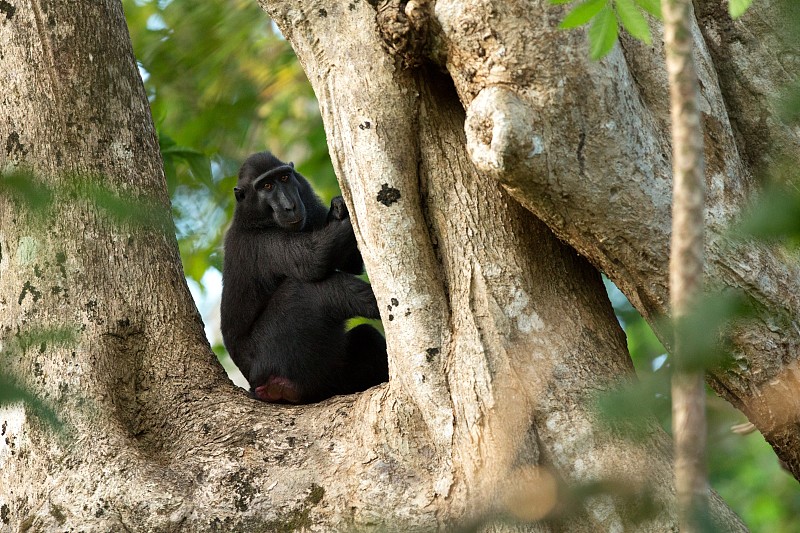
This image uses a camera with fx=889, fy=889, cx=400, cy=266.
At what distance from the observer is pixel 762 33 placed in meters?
3.63

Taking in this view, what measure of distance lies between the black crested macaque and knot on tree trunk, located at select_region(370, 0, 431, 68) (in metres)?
1.77

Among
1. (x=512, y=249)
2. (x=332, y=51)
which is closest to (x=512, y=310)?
(x=512, y=249)

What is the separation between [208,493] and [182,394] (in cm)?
61

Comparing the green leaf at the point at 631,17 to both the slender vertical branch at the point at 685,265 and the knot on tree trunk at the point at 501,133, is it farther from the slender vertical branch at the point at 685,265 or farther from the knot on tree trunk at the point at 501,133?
the slender vertical branch at the point at 685,265

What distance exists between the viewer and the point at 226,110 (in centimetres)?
811

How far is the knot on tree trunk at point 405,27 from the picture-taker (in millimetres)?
3217

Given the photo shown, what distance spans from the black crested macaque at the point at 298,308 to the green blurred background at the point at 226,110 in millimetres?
1444

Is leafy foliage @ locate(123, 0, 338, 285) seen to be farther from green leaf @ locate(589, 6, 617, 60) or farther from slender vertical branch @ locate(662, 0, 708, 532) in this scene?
slender vertical branch @ locate(662, 0, 708, 532)

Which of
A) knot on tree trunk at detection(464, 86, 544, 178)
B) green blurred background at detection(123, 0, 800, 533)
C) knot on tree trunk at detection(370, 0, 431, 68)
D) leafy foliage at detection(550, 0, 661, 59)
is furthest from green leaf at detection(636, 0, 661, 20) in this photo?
green blurred background at detection(123, 0, 800, 533)

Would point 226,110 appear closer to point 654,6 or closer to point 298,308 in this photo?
point 298,308

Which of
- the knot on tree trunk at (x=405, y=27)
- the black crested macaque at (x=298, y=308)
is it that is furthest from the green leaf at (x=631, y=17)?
the black crested macaque at (x=298, y=308)

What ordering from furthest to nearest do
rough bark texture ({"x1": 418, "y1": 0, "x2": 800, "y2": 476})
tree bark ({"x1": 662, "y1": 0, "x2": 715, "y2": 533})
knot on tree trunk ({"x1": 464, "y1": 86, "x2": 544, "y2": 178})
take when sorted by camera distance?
rough bark texture ({"x1": 418, "y1": 0, "x2": 800, "y2": 476}), knot on tree trunk ({"x1": 464, "y1": 86, "x2": 544, "y2": 178}), tree bark ({"x1": 662, "y1": 0, "x2": 715, "y2": 533})

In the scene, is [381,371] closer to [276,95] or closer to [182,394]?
[182,394]

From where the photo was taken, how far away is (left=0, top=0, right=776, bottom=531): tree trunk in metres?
3.25
